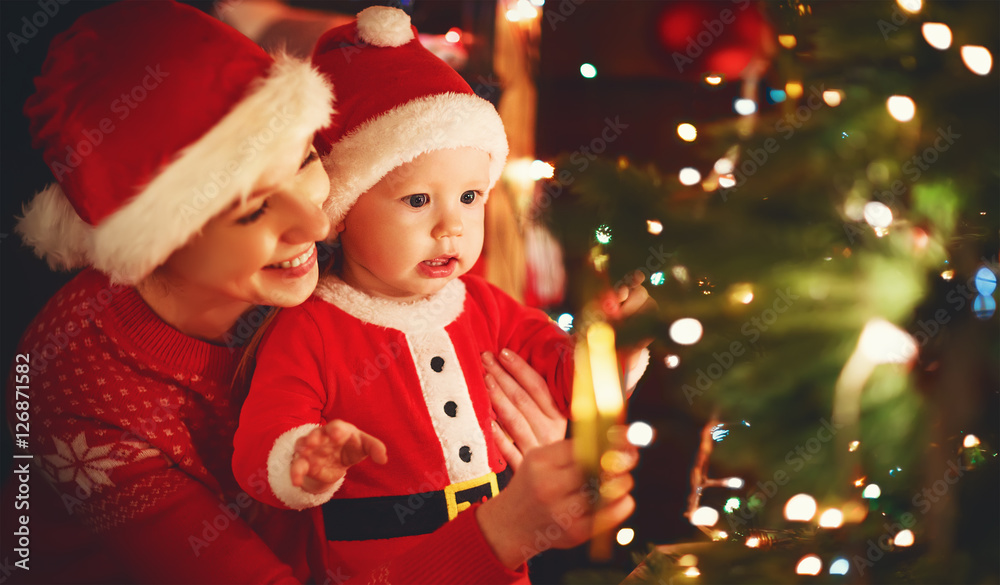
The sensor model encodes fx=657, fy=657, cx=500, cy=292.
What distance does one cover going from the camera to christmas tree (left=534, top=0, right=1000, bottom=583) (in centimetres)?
55

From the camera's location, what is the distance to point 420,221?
0.88 metres

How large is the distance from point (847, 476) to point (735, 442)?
99mm

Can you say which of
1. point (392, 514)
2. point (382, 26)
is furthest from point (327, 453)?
point (382, 26)

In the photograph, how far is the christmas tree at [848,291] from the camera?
55 cm

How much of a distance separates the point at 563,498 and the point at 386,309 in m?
0.43

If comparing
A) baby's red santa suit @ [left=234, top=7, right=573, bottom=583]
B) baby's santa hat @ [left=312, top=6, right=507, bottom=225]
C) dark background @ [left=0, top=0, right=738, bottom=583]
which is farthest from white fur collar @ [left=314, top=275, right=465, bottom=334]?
dark background @ [left=0, top=0, right=738, bottom=583]

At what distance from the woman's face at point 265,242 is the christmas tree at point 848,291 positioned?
32 cm

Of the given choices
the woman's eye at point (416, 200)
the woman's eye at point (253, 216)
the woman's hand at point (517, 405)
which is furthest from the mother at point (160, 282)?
the woman's hand at point (517, 405)

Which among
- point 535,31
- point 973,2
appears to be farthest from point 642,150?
point 973,2

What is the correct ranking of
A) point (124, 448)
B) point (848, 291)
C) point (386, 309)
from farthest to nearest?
point (386, 309)
point (124, 448)
point (848, 291)

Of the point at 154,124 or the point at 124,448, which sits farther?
the point at 124,448

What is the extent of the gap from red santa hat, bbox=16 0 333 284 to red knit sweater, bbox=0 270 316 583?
132 millimetres

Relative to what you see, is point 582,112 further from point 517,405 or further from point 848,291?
point 848,291

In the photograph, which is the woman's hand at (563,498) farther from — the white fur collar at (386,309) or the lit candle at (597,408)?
the white fur collar at (386,309)
